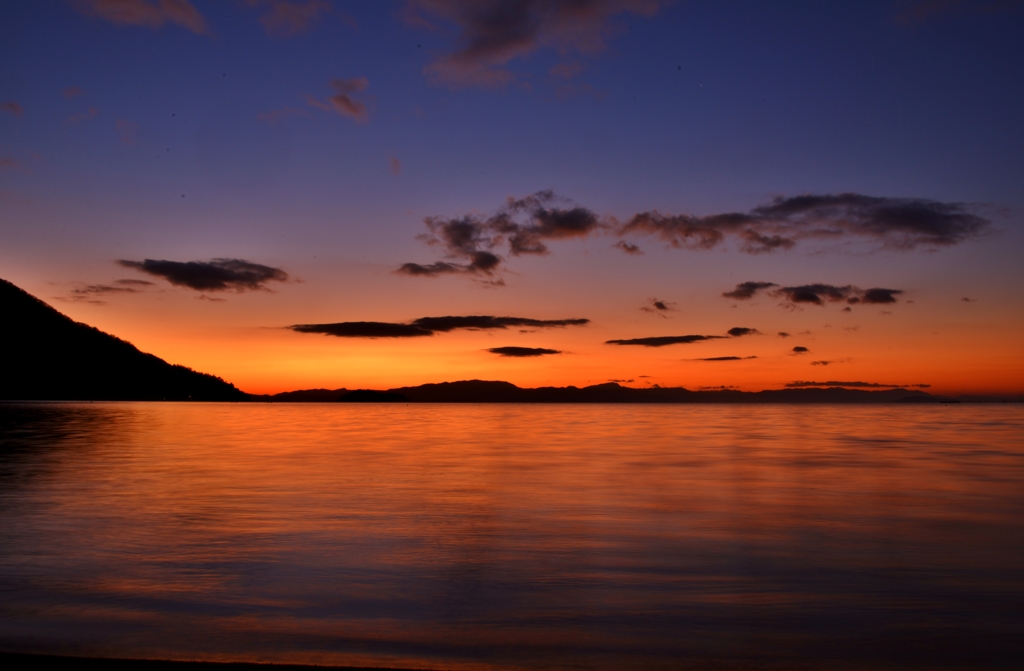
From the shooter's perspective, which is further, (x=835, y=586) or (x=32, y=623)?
(x=835, y=586)

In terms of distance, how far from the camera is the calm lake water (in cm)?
661

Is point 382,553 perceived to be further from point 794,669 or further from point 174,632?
point 794,669

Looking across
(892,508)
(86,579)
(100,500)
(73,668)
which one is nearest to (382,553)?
(86,579)

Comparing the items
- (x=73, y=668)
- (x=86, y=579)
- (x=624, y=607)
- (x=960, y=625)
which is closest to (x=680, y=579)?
(x=624, y=607)

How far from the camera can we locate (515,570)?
991 cm

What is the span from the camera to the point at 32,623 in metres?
7.01

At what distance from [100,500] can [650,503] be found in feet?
43.6

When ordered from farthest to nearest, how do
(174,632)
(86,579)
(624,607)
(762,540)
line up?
(762,540), (86,579), (624,607), (174,632)

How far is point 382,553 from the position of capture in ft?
35.9

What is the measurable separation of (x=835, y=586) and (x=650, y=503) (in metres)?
8.12

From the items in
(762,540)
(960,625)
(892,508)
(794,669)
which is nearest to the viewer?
(794,669)

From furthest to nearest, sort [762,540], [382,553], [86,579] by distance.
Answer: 1. [762,540]
2. [382,553]
3. [86,579]

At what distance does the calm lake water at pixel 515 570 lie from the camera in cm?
661

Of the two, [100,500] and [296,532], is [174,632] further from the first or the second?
[100,500]
